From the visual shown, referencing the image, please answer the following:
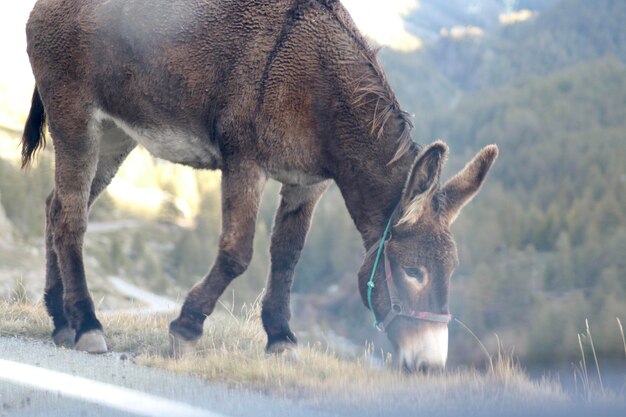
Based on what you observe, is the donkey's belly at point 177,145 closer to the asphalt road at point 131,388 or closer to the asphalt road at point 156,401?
the asphalt road at point 131,388

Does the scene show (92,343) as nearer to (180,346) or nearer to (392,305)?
(180,346)

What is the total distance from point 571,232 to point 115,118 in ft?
343

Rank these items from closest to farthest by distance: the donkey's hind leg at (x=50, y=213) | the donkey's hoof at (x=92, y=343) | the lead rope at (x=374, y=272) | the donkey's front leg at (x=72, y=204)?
the lead rope at (x=374, y=272), the donkey's hoof at (x=92, y=343), the donkey's front leg at (x=72, y=204), the donkey's hind leg at (x=50, y=213)

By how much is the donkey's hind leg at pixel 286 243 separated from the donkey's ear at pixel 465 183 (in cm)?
136

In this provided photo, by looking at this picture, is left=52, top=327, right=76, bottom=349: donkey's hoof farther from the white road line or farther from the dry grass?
the white road line

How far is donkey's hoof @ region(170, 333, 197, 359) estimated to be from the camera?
6258 millimetres

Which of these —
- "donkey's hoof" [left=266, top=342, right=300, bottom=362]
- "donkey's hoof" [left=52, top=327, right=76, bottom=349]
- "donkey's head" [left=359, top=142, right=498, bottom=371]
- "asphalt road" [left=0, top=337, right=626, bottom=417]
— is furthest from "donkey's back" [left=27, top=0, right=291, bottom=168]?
"asphalt road" [left=0, top=337, right=626, bottom=417]

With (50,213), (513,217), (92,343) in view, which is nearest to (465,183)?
(92,343)

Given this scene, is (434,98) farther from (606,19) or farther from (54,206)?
(54,206)

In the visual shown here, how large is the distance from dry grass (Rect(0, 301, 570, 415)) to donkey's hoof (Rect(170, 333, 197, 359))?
75mm

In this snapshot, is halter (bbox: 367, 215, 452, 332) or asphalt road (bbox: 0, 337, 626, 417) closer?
asphalt road (bbox: 0, 337, 626, 417)

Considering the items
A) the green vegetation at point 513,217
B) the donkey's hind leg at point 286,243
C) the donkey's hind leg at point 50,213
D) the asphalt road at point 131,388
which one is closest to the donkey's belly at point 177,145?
the donkey's hind leg at point 50,213

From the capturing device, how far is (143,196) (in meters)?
120

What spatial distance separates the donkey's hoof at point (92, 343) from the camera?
260 inches
